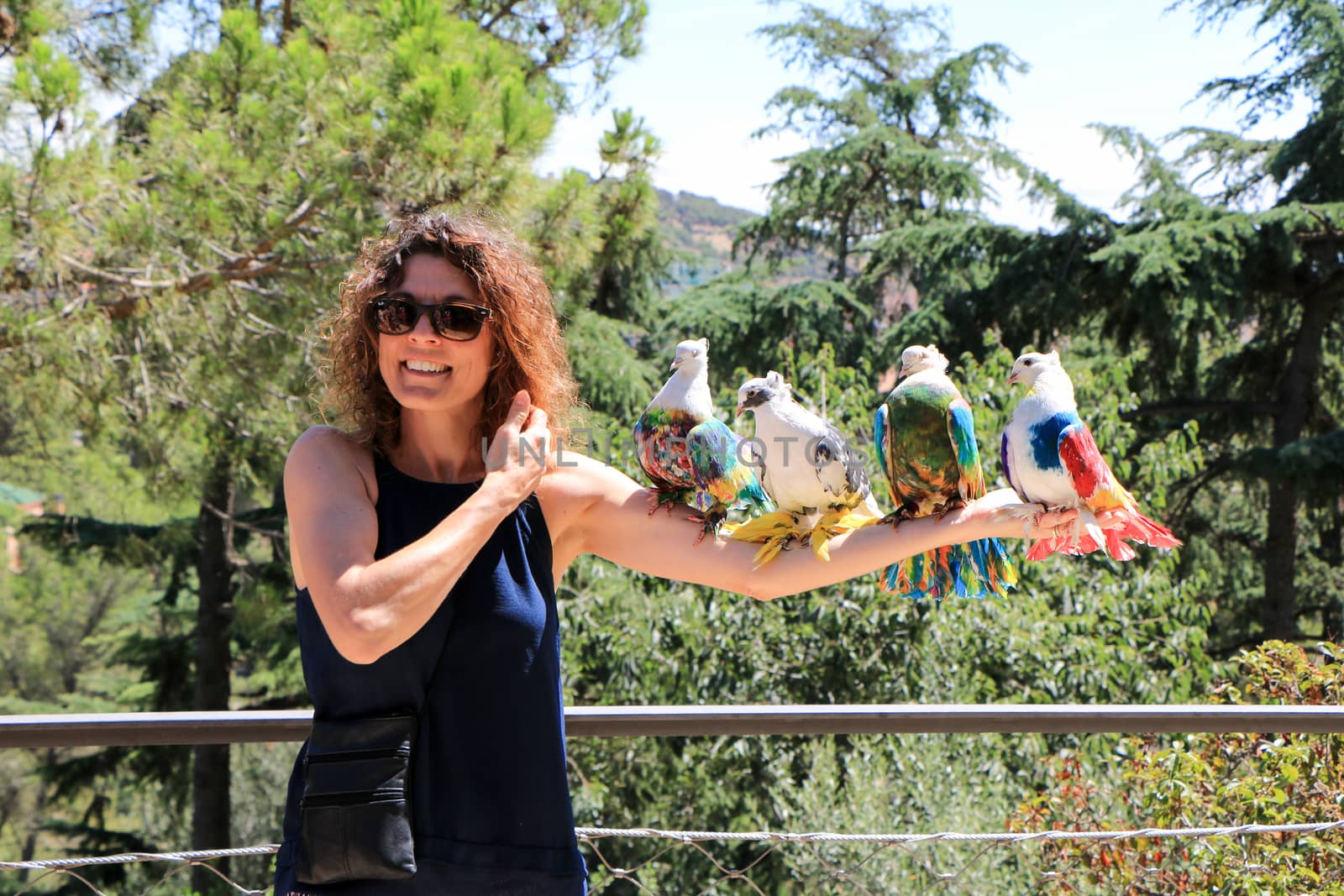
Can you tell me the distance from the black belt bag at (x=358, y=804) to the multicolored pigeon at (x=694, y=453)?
16.3 inches

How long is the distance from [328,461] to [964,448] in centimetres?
69

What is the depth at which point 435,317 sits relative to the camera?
47.1 inches

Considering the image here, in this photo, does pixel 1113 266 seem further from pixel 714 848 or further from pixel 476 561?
pixel 476 561

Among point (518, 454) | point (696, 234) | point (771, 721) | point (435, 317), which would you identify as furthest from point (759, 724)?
point (696, 234)

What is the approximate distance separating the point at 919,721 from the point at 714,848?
16.5 feet

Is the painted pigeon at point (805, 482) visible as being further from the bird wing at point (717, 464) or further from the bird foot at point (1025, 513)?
the bird foot at point (1025, 513)

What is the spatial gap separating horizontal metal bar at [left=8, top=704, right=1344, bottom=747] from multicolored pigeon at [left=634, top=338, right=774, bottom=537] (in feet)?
1.18

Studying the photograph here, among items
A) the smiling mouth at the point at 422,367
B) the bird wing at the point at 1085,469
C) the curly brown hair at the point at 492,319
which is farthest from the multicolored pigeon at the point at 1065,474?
the smiling mouth at the point at 422,367

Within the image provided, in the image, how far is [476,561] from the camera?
3.79 ft

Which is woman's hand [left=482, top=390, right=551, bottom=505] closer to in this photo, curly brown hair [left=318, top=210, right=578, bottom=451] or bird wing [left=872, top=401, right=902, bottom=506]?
curly brown hair [left=318, top=210, right=578, bottom=451]

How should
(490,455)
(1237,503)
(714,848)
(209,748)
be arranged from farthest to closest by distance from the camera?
(1237,503), (209,748), (714,848), (490,455)

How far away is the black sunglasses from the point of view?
3.92ft

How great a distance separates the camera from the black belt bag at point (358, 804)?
1.04 m

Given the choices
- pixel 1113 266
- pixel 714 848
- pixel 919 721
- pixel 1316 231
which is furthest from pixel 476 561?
pixel 1316 231
